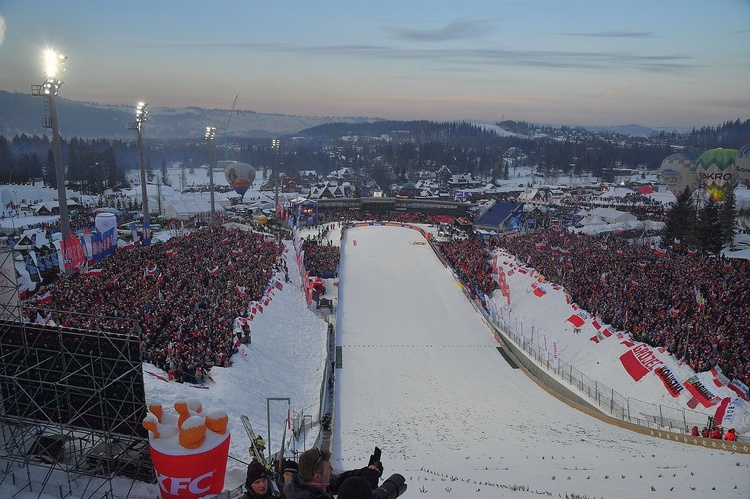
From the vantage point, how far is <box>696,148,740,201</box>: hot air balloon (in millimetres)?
36625

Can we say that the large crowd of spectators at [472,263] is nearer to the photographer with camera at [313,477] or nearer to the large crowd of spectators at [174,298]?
the large crowd of spectators at [174,298]

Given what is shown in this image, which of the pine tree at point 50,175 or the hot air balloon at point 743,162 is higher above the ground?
the hot air balloon at point 743,162

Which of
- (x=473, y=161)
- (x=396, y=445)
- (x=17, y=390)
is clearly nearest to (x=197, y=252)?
(x=396, y=445)

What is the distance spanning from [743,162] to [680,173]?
7744 millimetres

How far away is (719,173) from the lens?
37125 millimetres

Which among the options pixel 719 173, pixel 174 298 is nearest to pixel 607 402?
pixel 174 298

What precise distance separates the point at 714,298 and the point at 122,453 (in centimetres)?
1879

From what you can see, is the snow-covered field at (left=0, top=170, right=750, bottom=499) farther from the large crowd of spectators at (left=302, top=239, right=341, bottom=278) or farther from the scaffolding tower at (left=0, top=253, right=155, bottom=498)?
the large crowd of spectators at (left=302, top=239, right=341, bottom=278)

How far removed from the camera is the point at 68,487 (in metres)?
6.98

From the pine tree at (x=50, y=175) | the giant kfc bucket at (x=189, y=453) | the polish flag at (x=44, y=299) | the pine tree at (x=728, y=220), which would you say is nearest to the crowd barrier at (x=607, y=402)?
the giant kfc bucket at (x=189, y=453)

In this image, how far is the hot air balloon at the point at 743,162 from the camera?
33.1 metres

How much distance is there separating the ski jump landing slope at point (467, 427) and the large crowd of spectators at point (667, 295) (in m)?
3.73

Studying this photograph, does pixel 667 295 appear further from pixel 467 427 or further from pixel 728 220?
pixel 728 220

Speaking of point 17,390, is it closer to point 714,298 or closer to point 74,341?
point 74,341
